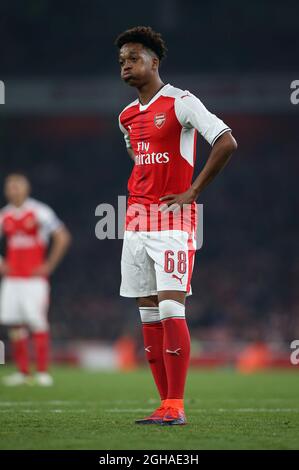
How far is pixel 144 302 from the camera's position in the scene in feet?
19.6

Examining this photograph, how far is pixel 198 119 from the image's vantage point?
5.69m

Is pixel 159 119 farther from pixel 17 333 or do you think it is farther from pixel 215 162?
pixel 17 333

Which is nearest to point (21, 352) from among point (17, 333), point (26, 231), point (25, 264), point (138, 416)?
point (17, 333)

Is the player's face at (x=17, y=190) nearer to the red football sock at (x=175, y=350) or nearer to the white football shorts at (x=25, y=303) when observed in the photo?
the white football shorts at (x=25, y=303)

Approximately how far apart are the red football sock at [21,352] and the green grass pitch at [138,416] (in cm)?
55

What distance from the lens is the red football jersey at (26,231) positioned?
454 inches

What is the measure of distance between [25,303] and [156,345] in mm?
5848

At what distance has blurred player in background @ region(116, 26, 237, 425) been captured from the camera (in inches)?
223

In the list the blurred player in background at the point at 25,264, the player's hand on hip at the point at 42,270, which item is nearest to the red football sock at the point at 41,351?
the blurred player in background at the point at 25,264

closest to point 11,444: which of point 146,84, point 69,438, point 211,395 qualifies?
point 69,438

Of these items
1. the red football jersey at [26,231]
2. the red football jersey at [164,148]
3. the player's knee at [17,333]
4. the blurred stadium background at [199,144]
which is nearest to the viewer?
the red football jersey at [164,148]

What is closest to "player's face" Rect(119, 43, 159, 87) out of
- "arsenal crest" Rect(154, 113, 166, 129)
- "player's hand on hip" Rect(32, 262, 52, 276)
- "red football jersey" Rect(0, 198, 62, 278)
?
"arsenal crest" Rect(154, 113, 166, 129)
